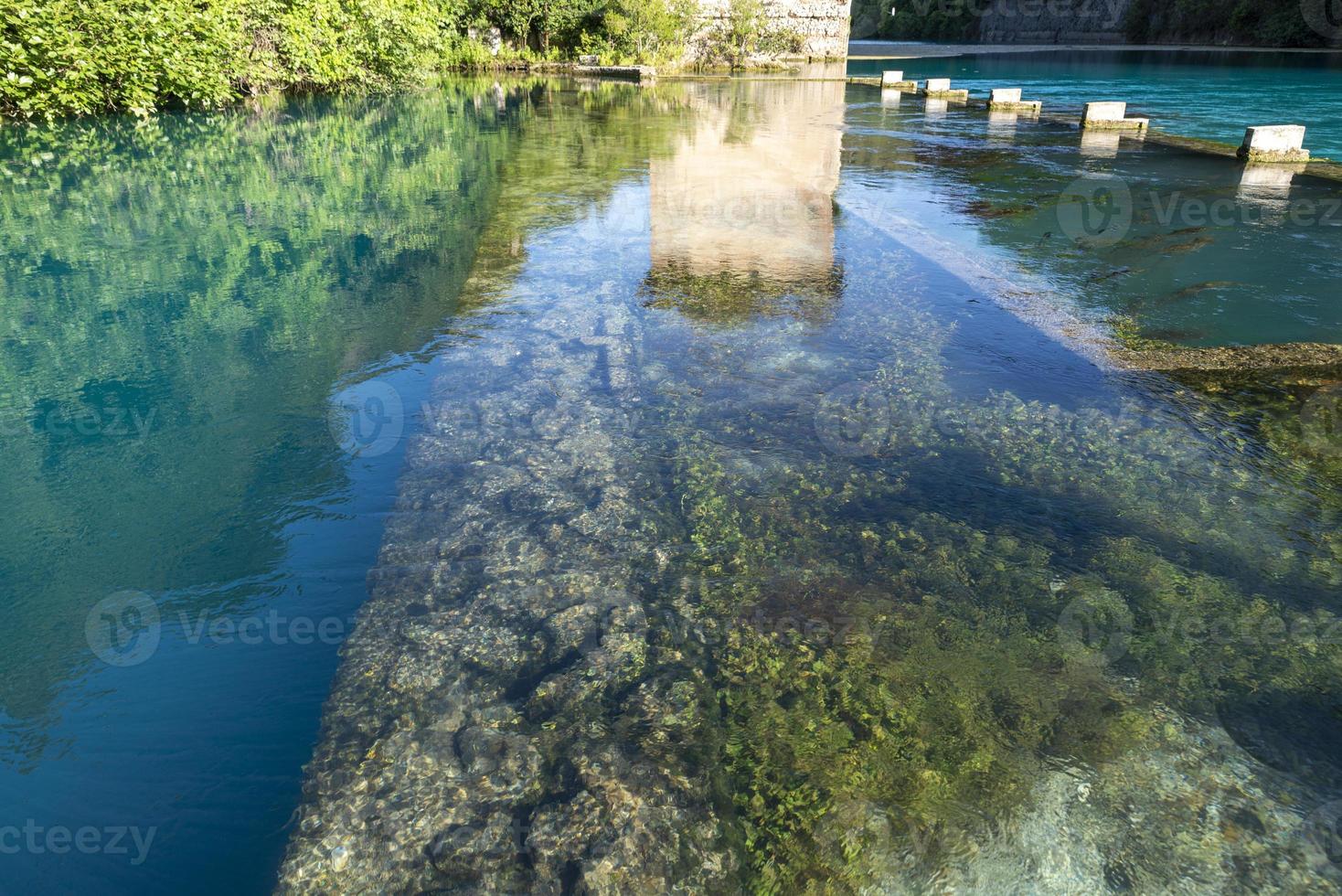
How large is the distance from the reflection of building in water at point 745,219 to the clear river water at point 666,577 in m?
0.12

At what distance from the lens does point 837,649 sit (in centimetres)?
270

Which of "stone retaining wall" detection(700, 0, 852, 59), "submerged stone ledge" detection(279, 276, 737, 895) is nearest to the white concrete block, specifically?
"submerged stone ledge" detection(279, 276, 737, 895)

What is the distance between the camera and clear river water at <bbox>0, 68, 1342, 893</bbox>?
2.13m

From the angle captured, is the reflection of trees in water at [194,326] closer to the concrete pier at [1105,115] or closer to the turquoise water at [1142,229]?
the turquoise water at [1142,229]

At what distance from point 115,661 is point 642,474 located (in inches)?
85.9

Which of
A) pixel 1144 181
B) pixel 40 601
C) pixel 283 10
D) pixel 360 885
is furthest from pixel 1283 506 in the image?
pixel 283 10

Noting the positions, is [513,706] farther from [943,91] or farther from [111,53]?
[943,91]

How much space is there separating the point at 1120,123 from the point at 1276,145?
4.10m

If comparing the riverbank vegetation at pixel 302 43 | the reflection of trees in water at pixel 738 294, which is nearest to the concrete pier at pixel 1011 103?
the reflection of trees in water at pixel 738 294

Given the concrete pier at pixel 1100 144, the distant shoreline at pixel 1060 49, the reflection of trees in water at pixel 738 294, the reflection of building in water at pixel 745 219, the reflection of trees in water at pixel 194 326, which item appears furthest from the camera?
the distant shoreline at pixel 1060 49

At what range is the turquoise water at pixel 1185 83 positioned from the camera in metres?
15.9

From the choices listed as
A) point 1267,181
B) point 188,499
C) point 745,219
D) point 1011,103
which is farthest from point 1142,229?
point 1011,103

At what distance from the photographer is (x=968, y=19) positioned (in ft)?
226

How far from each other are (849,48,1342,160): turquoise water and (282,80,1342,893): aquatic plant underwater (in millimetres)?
12258
